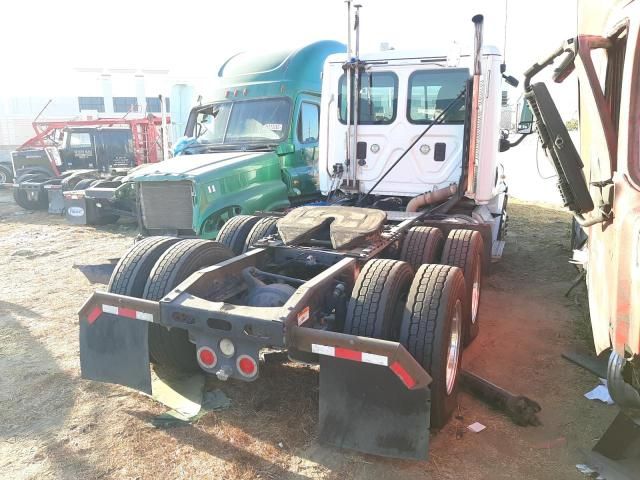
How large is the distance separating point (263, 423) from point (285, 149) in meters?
4.94

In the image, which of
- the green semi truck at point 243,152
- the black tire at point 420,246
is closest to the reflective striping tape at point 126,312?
the black tire at point 420,246

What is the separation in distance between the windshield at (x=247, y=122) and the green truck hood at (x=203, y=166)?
1.22 feet

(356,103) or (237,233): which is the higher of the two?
(356,103)

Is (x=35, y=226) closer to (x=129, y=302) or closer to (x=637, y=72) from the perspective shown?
(x=129, y=302)

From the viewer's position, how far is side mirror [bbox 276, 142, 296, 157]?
7.77 m

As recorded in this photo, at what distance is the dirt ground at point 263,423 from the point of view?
3.21 meters

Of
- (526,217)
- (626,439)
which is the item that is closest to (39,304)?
(626,439)

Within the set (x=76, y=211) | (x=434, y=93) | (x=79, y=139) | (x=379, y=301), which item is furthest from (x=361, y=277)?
(x=79, y=139)

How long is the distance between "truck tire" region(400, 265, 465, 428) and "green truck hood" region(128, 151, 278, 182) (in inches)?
163

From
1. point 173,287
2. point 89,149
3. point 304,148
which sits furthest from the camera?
point 89,149

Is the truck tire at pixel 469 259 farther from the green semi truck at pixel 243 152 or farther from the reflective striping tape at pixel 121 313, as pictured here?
the green semi truck at pixel 243 152

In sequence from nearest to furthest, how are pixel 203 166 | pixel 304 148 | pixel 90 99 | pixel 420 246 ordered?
pixel 420 246 < pixel 203 166 < pixel 304 148 < pixel 90 99

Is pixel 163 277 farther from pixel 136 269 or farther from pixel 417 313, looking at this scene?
pixel 417 313

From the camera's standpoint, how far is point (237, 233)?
530cm
